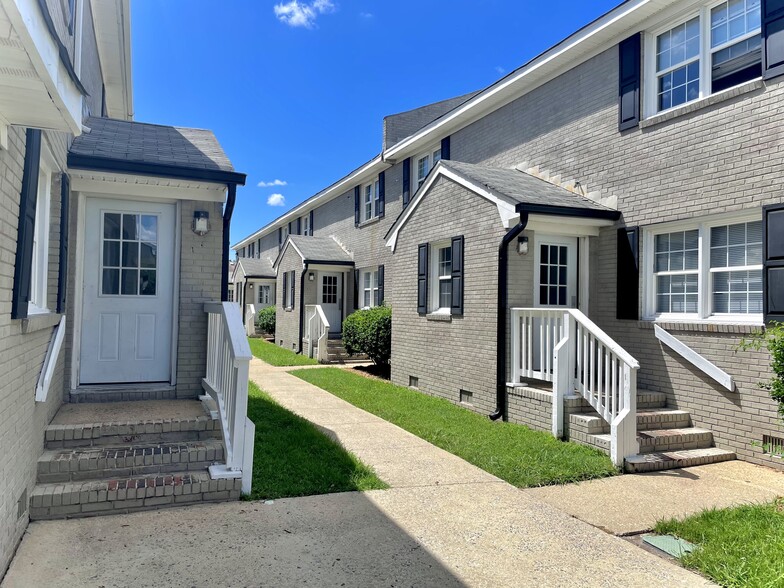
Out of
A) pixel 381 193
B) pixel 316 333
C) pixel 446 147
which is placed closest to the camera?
pixel 446 147

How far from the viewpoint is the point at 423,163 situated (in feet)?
46.3

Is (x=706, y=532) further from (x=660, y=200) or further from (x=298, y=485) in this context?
(x=660, y=200)

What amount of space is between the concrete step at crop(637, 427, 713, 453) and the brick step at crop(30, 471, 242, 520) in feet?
15.0

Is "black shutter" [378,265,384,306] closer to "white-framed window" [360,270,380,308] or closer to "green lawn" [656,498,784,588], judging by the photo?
"white-framed window" [360,270,380,308]

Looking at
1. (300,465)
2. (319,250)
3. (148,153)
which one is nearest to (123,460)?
(300,465)

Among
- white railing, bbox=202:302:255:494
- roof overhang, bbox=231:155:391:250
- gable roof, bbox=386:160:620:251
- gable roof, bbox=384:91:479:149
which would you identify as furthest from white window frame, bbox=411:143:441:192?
white railing, bbox=202:302:255:494

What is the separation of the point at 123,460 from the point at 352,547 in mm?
2173

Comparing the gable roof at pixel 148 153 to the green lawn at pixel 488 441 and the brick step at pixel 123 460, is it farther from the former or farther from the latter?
the green lawn at pixel 488 441

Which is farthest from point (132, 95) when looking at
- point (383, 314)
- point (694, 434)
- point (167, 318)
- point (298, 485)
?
point (694, 434)

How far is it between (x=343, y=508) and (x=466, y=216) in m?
5.64

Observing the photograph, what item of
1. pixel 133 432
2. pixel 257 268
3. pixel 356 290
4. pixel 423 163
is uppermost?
pixel 423 163

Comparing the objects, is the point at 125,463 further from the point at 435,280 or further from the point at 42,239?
the point at 435,280

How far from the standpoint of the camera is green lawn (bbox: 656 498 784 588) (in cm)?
342

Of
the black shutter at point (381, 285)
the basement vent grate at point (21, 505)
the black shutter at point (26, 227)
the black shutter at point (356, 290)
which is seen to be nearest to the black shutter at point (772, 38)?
the black shutter at point (26, 227)
